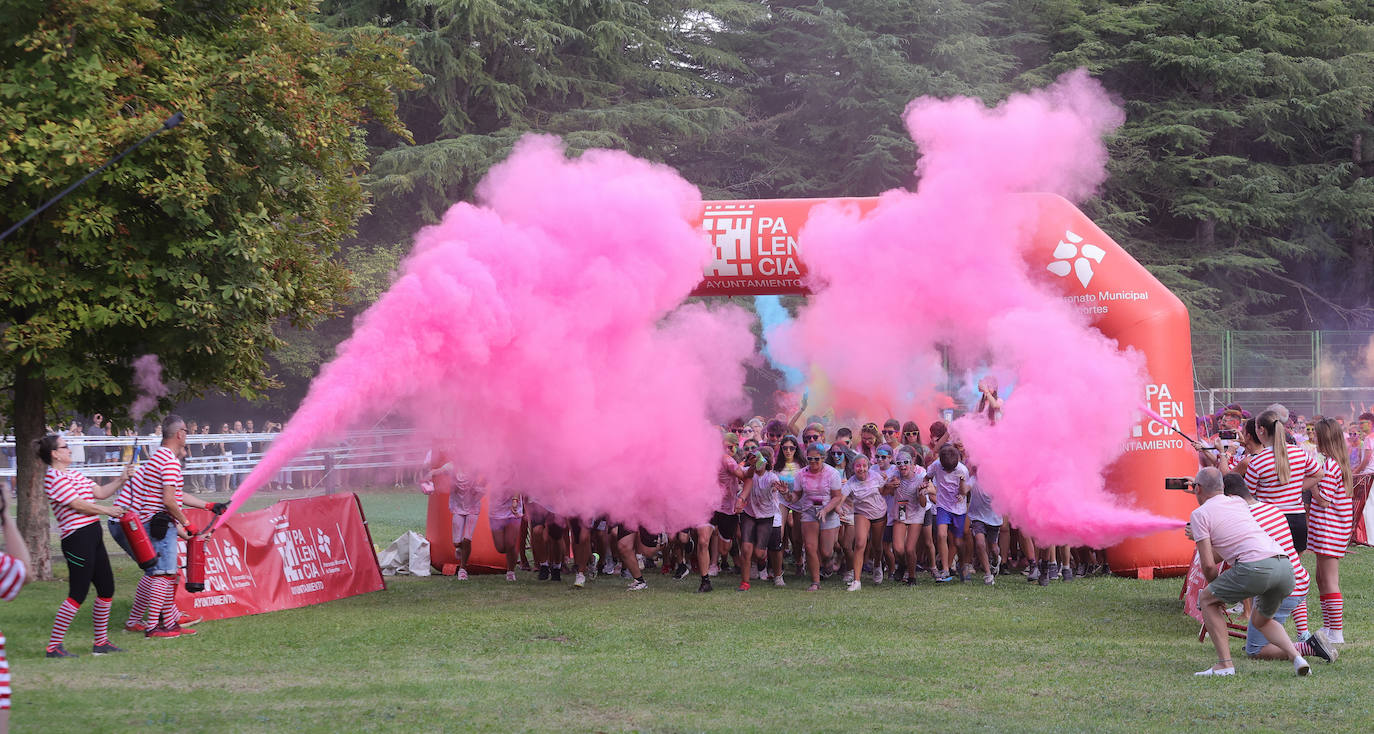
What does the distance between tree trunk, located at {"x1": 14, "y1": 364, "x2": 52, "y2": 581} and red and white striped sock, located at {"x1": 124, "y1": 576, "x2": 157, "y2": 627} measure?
360 centimetres

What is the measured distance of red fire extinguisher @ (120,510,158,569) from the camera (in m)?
9.64

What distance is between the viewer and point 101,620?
370 inches

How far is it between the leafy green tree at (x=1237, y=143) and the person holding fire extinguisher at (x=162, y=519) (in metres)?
25.9

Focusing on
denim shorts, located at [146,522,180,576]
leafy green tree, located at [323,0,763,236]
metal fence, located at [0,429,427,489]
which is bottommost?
denim shorts, located at [146,522,180,576]

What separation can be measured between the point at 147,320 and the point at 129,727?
19.8ft

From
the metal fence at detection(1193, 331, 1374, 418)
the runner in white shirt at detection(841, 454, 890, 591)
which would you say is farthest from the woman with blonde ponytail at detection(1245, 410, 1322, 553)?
the metal fence at detection(1193, 331, 1374, 418)

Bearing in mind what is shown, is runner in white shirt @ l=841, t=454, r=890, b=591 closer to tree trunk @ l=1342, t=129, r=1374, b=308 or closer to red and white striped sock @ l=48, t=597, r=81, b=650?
red and white striped sock @ l=48, t=597, r=81, b=650

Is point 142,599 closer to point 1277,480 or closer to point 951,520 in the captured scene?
point 951,520

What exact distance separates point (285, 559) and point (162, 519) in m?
2.13

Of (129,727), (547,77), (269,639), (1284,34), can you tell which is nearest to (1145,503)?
(269,639)

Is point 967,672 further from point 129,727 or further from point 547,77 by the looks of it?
point 547,77

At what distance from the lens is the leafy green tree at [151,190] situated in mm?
11352

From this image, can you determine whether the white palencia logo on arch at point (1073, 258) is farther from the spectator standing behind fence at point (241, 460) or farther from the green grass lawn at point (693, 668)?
the spectator standing behind fence at point (241, 460)

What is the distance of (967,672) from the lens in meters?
8.59
